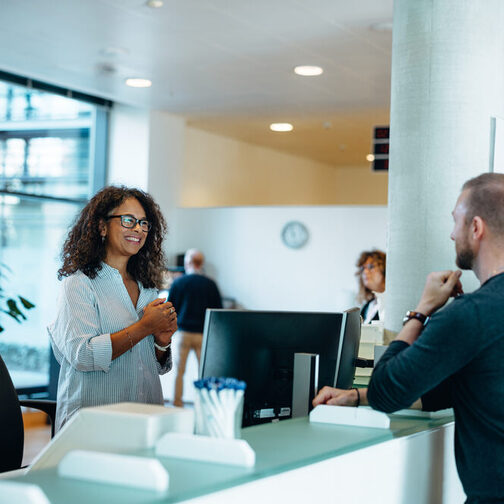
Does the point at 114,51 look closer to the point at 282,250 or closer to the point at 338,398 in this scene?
the point at 282,250

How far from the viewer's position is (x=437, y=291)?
2.10 m

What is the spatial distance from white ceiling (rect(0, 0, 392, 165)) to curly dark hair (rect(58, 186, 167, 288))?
2.49 meters

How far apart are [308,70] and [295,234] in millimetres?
2457

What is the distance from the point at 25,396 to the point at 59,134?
8.91 feet

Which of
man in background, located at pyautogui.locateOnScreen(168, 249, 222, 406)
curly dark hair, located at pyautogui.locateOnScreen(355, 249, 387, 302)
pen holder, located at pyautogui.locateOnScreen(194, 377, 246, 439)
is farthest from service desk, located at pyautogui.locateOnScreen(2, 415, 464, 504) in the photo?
man in background, located at pyautogui.locateOnScreen(168, 249, 222, 406)

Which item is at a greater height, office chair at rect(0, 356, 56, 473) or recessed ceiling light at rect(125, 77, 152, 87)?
recessed ceiling light at rect(125, 77, 152, 87)

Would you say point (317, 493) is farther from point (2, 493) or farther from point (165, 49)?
point (165, 49)

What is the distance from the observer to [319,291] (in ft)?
28.4

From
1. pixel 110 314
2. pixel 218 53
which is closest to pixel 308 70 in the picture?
pixel 218 53

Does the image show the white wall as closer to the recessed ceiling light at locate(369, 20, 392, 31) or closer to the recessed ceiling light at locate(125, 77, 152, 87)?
the recessed ceiling light at locate(125, 77, 152, 87)

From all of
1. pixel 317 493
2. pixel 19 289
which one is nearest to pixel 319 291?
pixel 19 289

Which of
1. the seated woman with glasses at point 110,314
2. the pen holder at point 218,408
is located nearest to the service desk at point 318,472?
the pen holder at point 218,408

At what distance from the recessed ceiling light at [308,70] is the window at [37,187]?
261 centimetres

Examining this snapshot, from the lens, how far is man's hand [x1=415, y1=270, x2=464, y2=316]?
6.83ft
